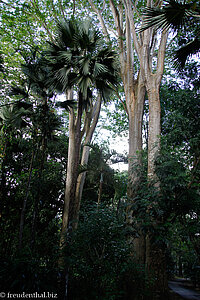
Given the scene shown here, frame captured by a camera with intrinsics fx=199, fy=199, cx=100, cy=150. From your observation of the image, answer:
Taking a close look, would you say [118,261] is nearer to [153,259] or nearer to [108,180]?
[153,259]

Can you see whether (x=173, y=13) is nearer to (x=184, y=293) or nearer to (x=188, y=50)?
(x=188, y=50)

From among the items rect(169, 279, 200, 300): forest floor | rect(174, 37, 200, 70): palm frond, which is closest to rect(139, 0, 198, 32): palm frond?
rect(174, 37, 200, 70): palm frond

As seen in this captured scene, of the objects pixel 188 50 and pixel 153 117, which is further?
pixel 153 117

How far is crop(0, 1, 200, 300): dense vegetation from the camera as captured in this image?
141 inches

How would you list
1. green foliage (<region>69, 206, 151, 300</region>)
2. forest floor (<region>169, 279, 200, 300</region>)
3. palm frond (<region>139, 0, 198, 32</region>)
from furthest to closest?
forest floor (<region>169, 279, 200, 300</region>), palm frond (<region>139, 0, 198, 32</region>), green foliage (<region>69, 206, 151, 300</region>)

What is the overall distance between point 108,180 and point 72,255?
25.1 ft

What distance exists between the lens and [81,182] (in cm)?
970

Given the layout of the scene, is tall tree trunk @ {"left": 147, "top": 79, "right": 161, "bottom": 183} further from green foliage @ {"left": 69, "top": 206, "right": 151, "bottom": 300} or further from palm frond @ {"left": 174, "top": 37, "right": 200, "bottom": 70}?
green foliage @ {"left": 69, "top": 206, "right": 151, "bottom": 300}

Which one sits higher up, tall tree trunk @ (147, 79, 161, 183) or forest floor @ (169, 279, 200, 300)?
tall tree trunk @ (147, 79, 161, 183)

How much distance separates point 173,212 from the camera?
194 inches

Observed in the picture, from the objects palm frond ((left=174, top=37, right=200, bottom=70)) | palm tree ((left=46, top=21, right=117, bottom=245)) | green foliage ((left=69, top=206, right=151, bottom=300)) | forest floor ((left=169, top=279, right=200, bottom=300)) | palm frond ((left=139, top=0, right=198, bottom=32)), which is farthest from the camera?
forest floor ((left=169, top=279, right=200, bottom=300))

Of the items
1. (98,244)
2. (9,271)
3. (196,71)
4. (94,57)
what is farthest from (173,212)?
(196,71)

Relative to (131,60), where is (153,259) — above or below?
below

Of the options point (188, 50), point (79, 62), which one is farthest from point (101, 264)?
point (79, 62)
